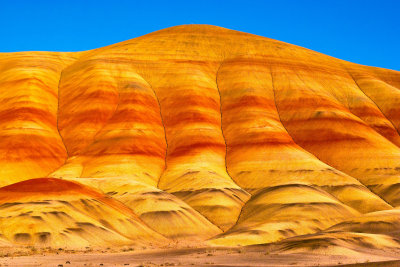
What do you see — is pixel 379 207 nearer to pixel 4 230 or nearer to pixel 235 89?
pixel 235 89

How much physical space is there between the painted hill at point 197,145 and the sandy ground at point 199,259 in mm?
4210

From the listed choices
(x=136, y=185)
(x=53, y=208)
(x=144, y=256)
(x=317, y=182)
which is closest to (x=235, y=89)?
(x=317, y=182)

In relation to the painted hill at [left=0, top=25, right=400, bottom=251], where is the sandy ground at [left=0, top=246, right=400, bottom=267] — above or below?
below

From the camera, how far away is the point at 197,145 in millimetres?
105688

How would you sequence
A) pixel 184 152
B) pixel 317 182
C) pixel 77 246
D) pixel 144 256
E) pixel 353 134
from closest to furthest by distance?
1. pixel 144 256
2. pixel 77 246
3. pixel 317 182
4. pixel 184 152
5. pixel 353 134

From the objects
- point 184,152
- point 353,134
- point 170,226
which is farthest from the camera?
point 353,134

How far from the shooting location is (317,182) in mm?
94875

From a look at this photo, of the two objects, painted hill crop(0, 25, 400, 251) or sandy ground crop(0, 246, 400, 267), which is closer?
sandy ground crop(0, 246, 400, 267)

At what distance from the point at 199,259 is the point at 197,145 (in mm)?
52250

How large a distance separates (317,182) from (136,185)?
27.0 meters

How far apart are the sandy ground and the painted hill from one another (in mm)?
4210

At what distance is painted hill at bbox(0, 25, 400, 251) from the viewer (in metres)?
75.9

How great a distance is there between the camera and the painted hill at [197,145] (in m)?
75.9

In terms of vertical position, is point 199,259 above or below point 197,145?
below
